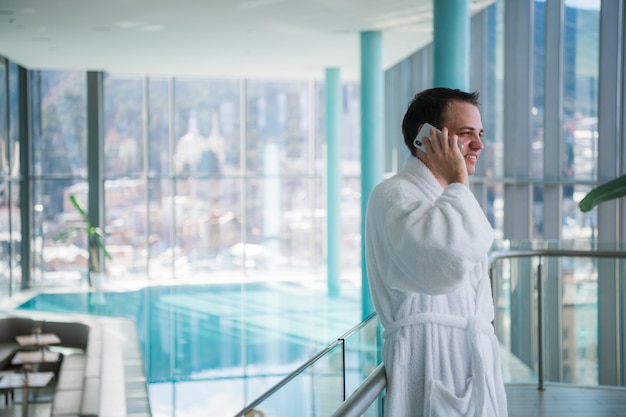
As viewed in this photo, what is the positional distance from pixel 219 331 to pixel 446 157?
37.3 ft

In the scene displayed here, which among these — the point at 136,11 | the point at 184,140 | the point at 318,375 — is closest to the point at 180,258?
the point at 184,140

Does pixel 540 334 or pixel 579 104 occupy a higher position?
pixel 579 104

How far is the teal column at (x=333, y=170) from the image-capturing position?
660 inches

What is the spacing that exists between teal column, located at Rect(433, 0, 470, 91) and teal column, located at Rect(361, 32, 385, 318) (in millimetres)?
3837

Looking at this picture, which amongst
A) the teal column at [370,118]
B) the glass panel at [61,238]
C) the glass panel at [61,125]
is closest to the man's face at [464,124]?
the teal column at [370,118]

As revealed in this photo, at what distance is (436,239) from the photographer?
73.1 inches

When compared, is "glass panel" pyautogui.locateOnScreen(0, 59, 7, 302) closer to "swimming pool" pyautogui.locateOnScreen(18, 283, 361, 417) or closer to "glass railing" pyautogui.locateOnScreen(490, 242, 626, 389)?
"swimming pool" pyautogui.locateOnScreen(18, 283, 361, 417)

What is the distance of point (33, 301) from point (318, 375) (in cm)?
1476

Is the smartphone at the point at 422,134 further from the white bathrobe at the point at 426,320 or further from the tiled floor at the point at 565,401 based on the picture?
the tiled floor at the point at 565,401

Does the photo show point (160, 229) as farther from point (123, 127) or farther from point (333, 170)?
point (333, 170)

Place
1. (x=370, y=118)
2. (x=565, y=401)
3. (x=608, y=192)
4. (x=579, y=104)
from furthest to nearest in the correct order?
1. (x=370, y=118)
2. (x=579, y=104)
3. (x=608, y=192)
4. (x=565, y=401)

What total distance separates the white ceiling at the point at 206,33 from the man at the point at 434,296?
8.54 m

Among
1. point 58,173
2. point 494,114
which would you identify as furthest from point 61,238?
point 494,114

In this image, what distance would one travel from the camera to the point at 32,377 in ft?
32.7
